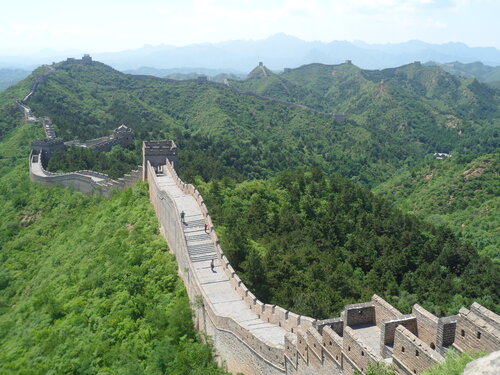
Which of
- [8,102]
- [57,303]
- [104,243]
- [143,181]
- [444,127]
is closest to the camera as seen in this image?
[57,303]

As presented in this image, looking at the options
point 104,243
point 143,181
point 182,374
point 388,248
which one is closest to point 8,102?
point 143,181

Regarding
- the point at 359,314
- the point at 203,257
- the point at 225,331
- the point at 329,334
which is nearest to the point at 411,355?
the point at 329,334

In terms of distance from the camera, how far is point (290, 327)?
63.0 feet

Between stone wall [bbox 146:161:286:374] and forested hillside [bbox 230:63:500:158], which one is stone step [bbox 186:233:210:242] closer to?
stone wall [bbox 146:161:286:374]

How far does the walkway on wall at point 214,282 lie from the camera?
19.7 meters

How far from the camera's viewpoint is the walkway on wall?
19.7 meters

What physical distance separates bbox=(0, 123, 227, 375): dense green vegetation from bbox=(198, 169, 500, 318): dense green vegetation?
170 inches

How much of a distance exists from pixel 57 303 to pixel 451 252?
2592cm

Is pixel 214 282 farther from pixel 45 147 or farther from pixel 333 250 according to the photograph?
pixel 45 147

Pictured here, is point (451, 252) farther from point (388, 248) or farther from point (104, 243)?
point (104, 243)

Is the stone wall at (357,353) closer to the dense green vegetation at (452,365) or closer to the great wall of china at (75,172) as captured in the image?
the dense green vegetation at (452,365)

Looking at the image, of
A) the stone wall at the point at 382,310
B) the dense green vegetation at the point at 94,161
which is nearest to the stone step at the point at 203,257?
the stone wall at the point at 382,310

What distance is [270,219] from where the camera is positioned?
36.5 m

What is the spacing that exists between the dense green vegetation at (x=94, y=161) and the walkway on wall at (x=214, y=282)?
20.2m
